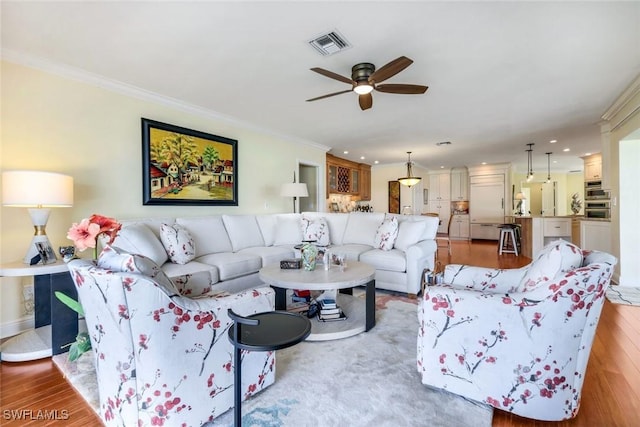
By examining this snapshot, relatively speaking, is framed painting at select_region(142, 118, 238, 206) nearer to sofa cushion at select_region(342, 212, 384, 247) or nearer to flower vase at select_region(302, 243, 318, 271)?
sofa cushion at select_region(342, 212, 384, 247)

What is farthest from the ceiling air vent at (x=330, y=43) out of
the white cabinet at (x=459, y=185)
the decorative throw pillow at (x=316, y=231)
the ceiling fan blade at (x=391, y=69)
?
the white cabinet at (x=459, y=185)

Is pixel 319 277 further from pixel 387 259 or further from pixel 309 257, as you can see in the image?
pixel 387 259

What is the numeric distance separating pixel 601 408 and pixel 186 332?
2196mm

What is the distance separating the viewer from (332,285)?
2.23 m

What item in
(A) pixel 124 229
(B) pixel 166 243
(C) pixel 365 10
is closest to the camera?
(C) pixel 365 10

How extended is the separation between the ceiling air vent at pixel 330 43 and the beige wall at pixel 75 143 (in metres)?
2.18

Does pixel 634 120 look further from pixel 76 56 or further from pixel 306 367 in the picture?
pixel 76 56

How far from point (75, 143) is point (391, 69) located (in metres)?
3.05

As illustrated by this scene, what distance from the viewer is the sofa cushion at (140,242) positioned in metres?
2.63

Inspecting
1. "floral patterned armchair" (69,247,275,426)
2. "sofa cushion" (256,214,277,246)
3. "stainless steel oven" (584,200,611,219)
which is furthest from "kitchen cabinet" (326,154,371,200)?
"floral patterned armchair" (69,247,275,426)

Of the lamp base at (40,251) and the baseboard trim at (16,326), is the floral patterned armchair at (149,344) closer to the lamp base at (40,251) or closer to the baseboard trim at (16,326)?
the lamp base at (40,251)

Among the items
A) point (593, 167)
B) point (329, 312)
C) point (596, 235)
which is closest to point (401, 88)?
point (329, 312)

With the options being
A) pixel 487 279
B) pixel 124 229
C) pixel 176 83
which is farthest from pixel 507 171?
pixel 124 229

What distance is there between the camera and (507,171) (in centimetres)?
861
